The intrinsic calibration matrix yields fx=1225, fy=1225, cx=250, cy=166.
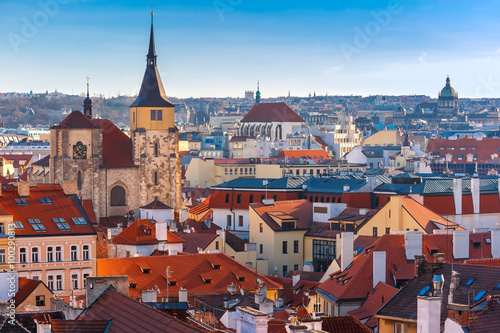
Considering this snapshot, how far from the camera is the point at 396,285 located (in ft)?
144

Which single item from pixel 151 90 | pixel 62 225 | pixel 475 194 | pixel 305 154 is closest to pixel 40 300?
pixel 62 225

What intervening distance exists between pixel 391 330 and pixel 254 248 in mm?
37749

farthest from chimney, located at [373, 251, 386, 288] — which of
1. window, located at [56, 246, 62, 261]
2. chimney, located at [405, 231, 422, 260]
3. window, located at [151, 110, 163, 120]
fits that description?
window, located at [151, 110, 163, 120]

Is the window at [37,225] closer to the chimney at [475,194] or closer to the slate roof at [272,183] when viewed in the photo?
the chimney at [475,194]

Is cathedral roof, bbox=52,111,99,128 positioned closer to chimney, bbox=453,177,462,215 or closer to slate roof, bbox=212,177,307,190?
slate roof, bbox=212,177,307,190

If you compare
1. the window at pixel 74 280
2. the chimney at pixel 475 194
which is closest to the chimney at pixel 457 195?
the chimney at pixel 475 194

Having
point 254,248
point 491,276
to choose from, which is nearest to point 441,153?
point 254,248

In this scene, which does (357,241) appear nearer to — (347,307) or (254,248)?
(254,248)

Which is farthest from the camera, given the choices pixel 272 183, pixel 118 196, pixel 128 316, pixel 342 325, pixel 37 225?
pixel 118 196

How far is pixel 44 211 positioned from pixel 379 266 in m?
18.9

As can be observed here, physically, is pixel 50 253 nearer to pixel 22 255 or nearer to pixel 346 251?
pixel 22 255

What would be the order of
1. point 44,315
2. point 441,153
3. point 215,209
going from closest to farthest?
1. point 44,315
2. point 215,209
3. point 441,153

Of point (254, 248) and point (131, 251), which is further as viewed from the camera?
point (254, 248)

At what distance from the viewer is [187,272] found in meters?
51.4
